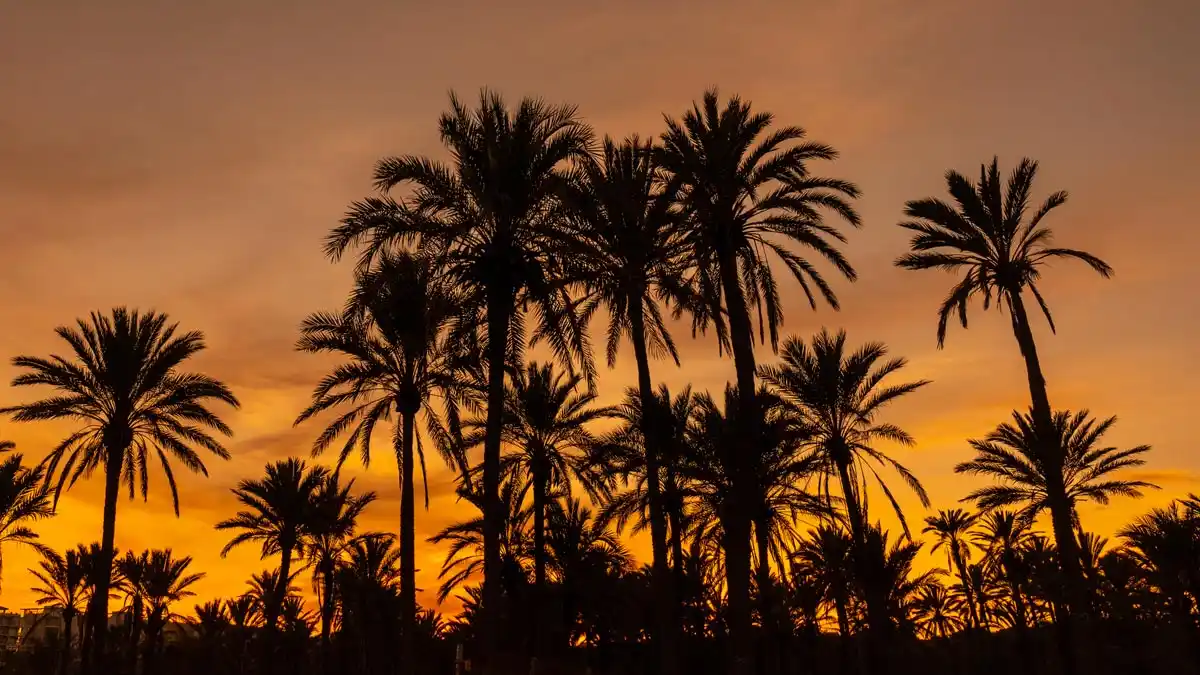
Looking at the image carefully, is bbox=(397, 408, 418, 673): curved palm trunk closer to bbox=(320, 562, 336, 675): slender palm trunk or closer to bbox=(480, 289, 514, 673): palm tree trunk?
bbox=(480, 289, 514, 673): palm tree trunk

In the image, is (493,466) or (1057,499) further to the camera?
(1057,499)

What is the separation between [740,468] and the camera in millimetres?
27281

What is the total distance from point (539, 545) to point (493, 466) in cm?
1604

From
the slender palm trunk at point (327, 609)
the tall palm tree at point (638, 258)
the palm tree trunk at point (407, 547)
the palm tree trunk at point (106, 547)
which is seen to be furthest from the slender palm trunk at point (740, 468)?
the slender palm trunk at point (327, 609)

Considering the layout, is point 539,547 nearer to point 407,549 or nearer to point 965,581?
point 407,549

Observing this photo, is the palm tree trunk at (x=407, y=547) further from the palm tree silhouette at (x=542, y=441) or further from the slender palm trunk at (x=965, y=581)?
the slender palm trunk at (x=965, y=581)

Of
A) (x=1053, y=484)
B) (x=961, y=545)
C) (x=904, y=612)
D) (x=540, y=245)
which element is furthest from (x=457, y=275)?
(x=961, y=545)

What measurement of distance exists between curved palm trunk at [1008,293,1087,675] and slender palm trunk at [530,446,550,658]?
1796cm

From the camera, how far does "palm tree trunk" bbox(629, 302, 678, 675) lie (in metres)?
28.2

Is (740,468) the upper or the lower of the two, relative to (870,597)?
upper

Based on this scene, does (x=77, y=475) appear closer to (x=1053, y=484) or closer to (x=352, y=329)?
(x=352, y=329)

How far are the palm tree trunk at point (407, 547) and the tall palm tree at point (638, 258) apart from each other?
287 inches

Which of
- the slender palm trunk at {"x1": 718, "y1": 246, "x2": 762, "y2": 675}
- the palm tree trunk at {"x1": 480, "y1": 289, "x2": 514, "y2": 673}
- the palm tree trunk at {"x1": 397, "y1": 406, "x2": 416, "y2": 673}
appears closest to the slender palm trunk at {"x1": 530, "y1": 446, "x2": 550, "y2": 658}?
the palm tree trunk at {"x1": 397, "y1": 406, "x2": 416, "y2": 673}

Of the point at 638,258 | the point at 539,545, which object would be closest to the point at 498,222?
the point at 638,258
